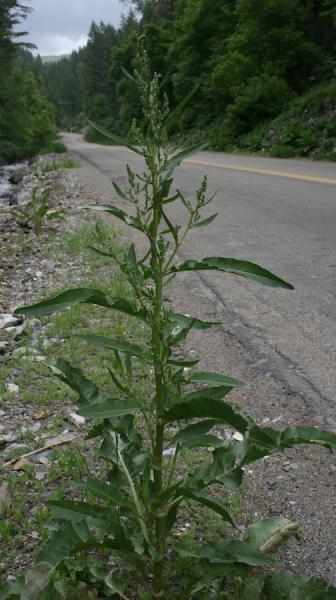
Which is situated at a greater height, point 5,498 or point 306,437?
point 306,437

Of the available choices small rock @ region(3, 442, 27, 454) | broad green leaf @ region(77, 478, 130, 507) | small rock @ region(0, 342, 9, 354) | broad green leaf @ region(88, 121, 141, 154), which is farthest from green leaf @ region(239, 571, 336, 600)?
small rock @ region(0, 342, 9, 354)

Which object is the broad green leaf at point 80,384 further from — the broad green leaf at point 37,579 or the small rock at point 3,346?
the small rock at point 3,346

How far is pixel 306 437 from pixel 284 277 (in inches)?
141

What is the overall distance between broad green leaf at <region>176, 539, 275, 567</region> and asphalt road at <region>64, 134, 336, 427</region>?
129 cm

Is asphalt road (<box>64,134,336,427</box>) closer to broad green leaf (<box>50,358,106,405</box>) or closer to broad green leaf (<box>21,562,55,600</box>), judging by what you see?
broad green leaf (<box>50,358,106,405</box>)

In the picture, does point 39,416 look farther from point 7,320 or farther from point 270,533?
point 7,320

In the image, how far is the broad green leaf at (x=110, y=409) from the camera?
136 centimetres

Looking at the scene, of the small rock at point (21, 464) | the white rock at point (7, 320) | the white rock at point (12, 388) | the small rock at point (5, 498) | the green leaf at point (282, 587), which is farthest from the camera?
the white rock at point (7, 320)

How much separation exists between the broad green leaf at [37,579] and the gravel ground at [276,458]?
0.82m

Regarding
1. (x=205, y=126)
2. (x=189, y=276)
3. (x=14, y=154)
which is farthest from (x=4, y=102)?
(x=189, y=276)

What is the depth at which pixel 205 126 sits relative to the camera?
3272cm

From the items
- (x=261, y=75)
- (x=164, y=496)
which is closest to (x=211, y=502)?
(x=164, y=496)

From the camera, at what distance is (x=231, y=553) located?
1.52m

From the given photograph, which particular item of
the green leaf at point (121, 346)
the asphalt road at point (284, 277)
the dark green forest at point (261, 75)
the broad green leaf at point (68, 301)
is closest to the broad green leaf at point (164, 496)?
the green leaf at point (121, 346)
